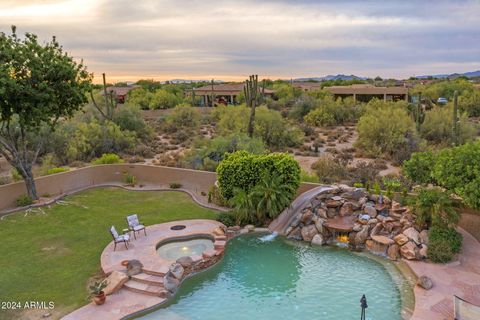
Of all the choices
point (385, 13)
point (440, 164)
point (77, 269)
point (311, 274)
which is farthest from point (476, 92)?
point (77, 269)

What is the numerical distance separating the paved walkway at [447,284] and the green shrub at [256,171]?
17.8ft

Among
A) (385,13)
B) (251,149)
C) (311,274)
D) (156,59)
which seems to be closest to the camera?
(311,274)

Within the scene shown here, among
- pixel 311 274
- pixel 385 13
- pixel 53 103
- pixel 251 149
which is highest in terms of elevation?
pixel 385 13

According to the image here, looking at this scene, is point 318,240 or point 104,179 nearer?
point 318,240

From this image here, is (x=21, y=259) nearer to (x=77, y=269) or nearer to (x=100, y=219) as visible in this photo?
(x=77, y=269)

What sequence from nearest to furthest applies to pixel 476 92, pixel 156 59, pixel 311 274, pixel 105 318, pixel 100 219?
1. pixel 105 318
2. pixel 311 274
3. pixel 100 219
4. pixel 156 59
5. pixel 476 92

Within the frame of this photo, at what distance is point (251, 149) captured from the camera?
2205 centimetres

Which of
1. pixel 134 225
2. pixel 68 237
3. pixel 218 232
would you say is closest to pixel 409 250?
pixel 218 232

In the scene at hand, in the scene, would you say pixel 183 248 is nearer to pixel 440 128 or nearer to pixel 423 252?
pixel 423 252

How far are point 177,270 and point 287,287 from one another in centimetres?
321

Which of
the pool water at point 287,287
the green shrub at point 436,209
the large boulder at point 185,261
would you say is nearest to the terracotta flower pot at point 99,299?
the pool water at point 287,287

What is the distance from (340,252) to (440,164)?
14.0 ft

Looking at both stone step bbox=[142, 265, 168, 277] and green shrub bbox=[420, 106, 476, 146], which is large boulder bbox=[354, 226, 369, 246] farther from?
green shrub bbox=[420, 106, 476, 146]

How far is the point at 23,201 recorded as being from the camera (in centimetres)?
1814
